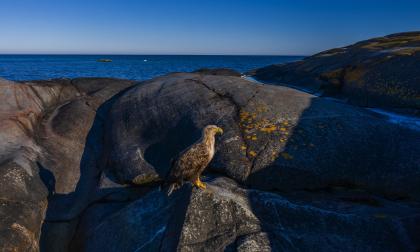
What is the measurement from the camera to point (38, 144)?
12.0 meters

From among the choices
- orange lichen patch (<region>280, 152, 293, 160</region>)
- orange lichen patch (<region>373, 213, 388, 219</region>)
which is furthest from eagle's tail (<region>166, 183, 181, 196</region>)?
orange lichen patch (<region>373, 213, 388, 219</region>)

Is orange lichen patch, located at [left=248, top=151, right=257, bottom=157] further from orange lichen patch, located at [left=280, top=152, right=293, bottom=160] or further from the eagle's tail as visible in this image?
the eagle's tail

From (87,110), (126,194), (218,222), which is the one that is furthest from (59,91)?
(218,222)

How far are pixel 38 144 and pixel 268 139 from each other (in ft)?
26.4

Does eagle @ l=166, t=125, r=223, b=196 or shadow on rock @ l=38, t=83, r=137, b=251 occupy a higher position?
eagle @ l=166, t=125, r=223, b=196

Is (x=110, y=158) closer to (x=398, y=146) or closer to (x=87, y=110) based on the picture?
(x=87, y=110)

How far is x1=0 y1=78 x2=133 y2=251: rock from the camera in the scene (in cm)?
862

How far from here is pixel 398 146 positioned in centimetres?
984

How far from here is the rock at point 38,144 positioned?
8.62 m

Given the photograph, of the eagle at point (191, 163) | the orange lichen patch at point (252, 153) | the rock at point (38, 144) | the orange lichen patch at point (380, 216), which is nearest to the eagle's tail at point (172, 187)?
the eagle at point (191, 163)

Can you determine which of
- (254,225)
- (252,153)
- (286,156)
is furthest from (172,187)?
(286,156)

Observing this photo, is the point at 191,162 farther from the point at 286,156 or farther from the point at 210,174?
the point at 286,156

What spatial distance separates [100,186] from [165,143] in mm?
2449

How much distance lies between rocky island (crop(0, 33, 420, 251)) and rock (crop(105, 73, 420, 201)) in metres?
0.04
